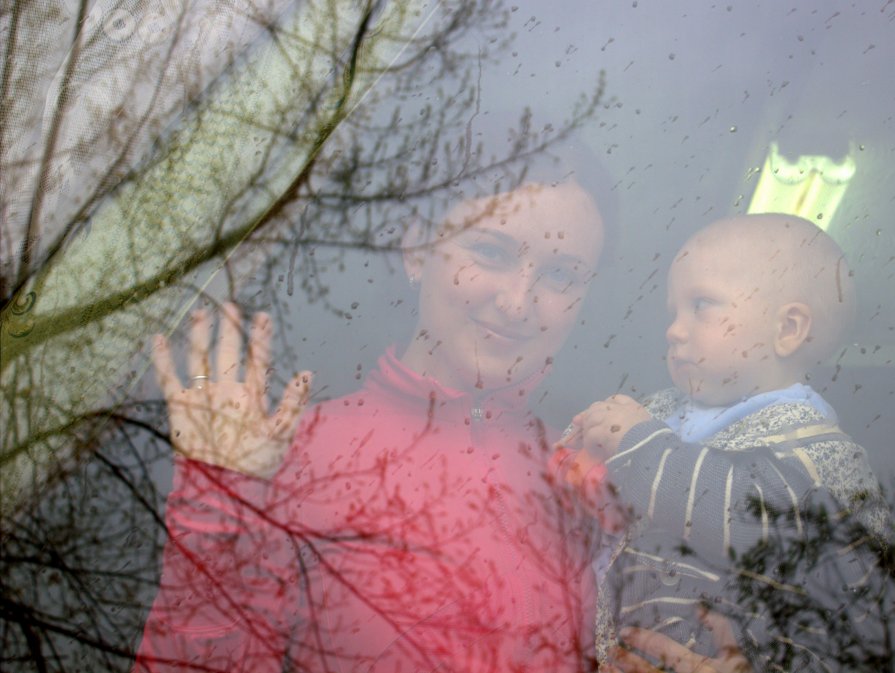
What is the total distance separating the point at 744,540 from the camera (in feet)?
3.24

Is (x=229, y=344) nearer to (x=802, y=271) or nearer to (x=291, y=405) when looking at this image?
(x=291, y=405)

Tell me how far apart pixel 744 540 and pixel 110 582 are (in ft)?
2.99

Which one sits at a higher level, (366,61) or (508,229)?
(366,61)

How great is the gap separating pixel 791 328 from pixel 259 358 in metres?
0.73

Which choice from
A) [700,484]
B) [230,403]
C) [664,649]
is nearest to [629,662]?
[664,649]

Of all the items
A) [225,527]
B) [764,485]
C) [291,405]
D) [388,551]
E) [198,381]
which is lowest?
[764,485]

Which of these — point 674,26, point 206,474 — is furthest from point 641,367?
point 206,474

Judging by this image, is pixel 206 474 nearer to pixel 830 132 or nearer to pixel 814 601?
pixel 814 601

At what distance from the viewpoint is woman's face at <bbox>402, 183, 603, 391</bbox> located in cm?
113

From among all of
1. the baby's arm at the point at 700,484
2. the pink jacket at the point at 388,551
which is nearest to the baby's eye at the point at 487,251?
the pink jacket at the point at 388,551

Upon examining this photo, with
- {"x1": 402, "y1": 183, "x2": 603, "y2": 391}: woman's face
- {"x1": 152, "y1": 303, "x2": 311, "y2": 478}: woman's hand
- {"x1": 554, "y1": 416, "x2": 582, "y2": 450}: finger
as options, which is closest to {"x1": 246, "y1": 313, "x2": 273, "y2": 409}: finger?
{"x1": 152, "y1": 303, "x2": 311, "y2": 478}: woman's hand

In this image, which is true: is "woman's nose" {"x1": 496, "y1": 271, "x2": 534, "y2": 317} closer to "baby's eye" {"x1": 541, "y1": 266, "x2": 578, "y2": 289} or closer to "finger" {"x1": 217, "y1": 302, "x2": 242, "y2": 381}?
"baby's eye" {"x1": 541, "y1": 266, "x2": 578, "y2": 289}

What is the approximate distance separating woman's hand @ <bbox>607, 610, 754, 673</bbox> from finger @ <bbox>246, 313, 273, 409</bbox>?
0.59m

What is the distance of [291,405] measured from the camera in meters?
1.28
